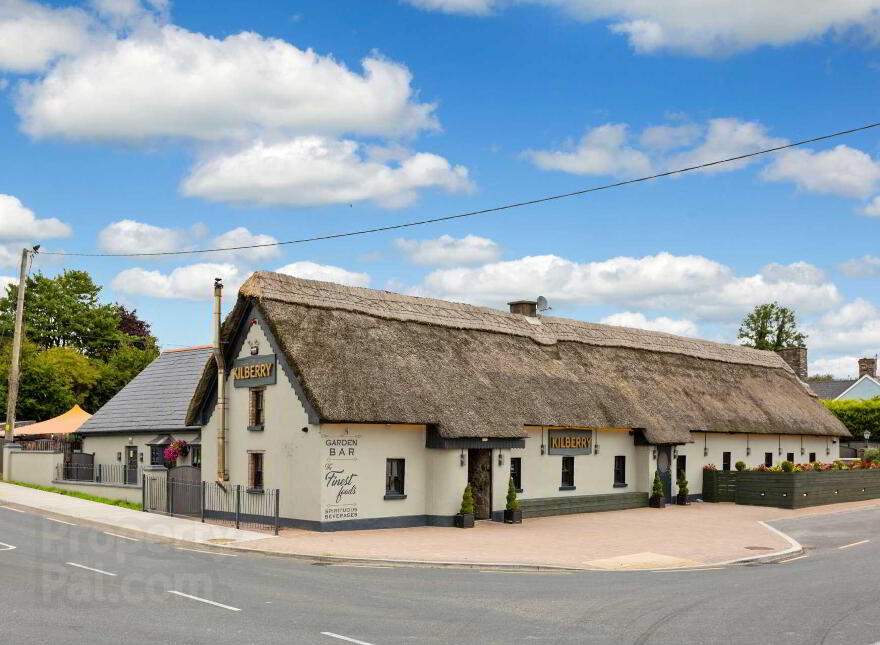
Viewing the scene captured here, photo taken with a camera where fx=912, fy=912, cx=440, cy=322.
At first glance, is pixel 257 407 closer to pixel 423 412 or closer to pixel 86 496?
pixel 423 412

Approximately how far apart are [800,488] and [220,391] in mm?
23437

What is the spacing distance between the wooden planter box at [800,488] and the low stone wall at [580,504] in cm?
515

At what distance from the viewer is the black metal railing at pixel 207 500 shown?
28062 mm

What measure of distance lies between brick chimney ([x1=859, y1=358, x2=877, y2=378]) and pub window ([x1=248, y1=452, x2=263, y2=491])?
72.3 m

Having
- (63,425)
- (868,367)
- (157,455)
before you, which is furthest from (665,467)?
(868,367)

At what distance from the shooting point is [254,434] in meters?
29.1

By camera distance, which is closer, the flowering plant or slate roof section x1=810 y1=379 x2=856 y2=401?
the flowering plant

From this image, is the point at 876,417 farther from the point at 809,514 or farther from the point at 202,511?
the point at 202,511

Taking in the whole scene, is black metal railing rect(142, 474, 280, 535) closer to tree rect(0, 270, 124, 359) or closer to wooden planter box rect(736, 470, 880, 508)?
wooden planter box rect(736, 470, 880, 508)

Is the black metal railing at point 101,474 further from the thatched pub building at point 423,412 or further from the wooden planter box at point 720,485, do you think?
the wooden planter box at point 720,485

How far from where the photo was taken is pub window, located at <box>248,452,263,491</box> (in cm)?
2890

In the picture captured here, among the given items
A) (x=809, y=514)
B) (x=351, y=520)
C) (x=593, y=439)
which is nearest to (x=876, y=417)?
(x=809, y=514)

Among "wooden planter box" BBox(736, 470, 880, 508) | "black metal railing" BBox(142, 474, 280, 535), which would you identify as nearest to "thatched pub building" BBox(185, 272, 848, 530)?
"black metal railing" BBox(142, 474, 280, 535)

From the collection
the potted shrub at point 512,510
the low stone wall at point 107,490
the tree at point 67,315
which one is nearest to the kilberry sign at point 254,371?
the low stone wall at point 107,490
